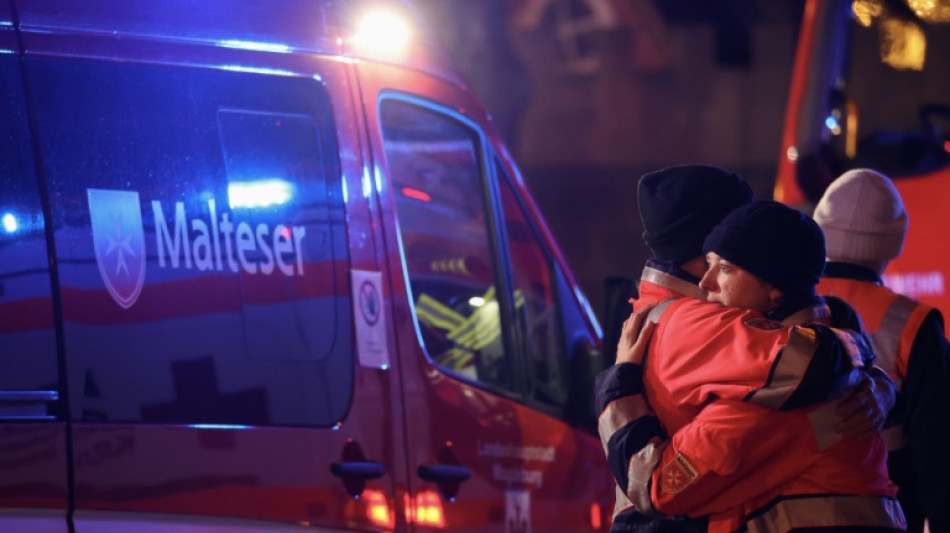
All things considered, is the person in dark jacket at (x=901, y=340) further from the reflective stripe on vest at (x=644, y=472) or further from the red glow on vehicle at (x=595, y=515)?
the reflective stripe on vest at (x=644, y=472)

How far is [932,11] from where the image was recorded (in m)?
7.66

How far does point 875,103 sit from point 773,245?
542 cm

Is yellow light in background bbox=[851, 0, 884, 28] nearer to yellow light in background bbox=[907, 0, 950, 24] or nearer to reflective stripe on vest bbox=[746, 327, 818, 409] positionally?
yellow light in background bbox=[907, 0, 950, 24]

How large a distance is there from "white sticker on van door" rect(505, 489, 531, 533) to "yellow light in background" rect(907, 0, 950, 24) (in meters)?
4.55

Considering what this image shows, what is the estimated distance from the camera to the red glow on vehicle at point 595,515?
4.34m

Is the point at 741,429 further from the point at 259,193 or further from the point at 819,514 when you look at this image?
the point at 259,193

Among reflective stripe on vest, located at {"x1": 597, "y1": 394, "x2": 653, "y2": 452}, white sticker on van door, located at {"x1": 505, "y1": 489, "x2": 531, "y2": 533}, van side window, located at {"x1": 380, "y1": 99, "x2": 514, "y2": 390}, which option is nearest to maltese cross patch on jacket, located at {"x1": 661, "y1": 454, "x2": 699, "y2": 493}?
reflective stripe on vest, located at {"x1": 597, "y1": 394, "x2": 653, "y2": 452}

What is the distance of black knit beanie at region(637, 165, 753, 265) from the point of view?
2.94 meters

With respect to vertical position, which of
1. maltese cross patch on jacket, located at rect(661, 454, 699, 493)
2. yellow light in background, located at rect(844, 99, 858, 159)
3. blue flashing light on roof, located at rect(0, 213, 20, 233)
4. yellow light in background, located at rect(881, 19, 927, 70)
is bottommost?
maltese cross patch on jacket, located at rect(661, 454, 699, 493)

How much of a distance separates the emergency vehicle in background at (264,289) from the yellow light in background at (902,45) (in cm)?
398

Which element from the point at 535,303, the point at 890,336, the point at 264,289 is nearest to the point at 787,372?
the point at 890,336

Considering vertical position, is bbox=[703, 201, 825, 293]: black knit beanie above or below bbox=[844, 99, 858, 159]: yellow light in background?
below

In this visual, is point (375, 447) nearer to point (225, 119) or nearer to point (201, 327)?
point (201, 327)

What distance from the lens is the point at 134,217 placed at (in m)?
3.15
